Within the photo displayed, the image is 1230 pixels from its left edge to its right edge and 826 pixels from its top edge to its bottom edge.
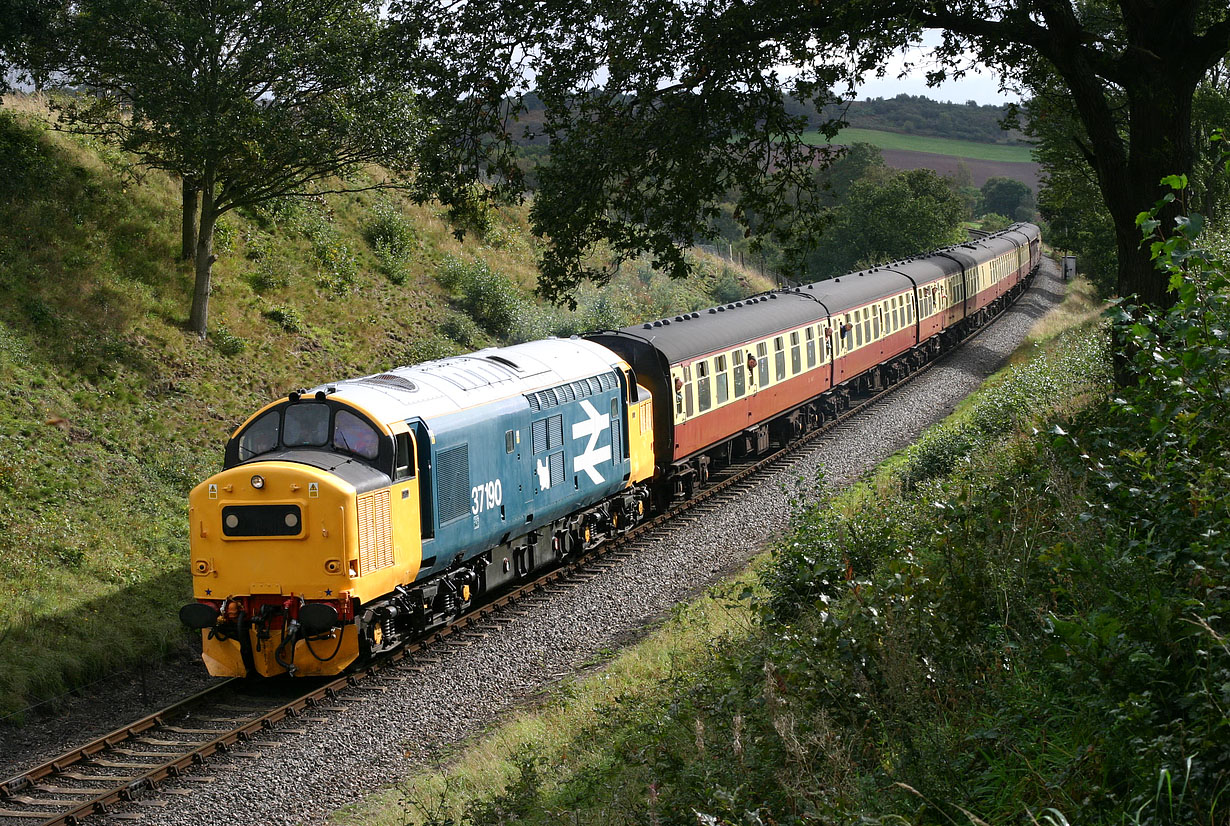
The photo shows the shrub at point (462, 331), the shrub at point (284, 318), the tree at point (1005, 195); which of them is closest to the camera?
the shrub at point (284, 318)

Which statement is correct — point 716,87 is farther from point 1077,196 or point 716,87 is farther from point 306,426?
point 1077,196

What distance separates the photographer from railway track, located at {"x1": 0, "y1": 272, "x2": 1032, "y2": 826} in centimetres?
1018

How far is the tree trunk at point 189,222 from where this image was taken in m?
25.1

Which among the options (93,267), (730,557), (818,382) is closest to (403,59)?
(730,557)

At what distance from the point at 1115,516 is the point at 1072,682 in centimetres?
187

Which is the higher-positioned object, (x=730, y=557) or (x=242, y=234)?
(x=242, y=234)

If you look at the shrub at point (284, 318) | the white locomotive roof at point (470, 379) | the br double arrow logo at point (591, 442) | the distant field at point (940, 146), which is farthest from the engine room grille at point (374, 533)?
the distant field at point (940, 146)

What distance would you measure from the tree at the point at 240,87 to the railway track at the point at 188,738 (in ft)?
36.6

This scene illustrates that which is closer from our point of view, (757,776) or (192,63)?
A: (757,776)

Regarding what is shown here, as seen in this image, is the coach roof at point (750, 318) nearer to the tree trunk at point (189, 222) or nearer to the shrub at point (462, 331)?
the shrub at point (462, 331)

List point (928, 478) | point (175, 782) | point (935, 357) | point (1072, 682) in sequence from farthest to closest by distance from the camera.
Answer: point (935, 357)
point (928, 478)
point (175, 782)
point (1072, 682)

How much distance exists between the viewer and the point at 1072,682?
5219 mm

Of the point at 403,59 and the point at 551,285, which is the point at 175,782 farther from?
the point at 403,59

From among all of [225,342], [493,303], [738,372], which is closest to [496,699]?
[738,372]
